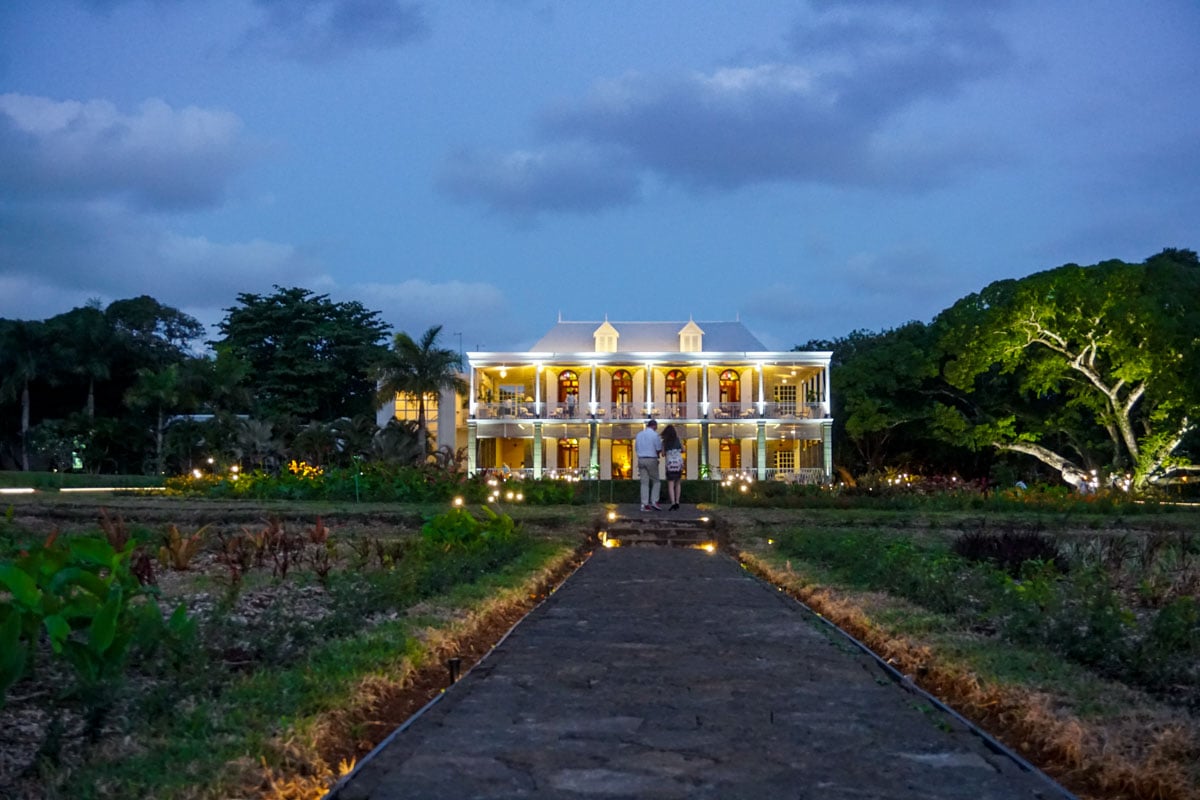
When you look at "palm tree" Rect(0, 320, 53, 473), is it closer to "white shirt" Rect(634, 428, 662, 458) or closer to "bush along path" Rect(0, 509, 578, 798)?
"white shirt" Rect(634, 428, 662, 458)

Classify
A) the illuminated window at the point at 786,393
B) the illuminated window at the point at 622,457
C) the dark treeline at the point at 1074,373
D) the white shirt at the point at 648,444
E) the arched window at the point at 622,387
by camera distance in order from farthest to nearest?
1. the illuminated window at the point at 786,393
2. the illuminated window at the point at 622,457
3. the arched window at the point at 622,387
4. the dark treeline at the point at 1074,373
5. the white shirt at the point at 648,444

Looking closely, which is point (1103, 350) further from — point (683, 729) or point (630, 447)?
point (683, 729)

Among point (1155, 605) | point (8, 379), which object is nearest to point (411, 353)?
point (8, 379)

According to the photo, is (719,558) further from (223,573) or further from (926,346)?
(926,346)

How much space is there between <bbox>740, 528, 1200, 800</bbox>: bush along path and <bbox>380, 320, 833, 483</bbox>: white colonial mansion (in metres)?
27.6

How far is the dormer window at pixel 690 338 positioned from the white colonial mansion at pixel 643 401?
37mm

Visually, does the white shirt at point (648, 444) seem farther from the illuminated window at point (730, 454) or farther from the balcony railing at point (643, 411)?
the illuminated window at point (730, 454)

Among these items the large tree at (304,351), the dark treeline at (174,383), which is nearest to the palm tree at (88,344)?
the dark treeline at (174,383)

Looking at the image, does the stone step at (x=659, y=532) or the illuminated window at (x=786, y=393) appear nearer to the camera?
the stone step at (x=659, y=532)

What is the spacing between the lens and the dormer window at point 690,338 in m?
40.6

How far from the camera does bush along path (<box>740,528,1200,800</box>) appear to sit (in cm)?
402

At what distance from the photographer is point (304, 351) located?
51031mm

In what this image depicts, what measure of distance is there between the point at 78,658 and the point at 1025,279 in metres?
30.2

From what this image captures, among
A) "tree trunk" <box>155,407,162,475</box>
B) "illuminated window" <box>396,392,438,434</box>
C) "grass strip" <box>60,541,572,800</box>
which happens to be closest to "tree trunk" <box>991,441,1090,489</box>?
"illuminated window" <box>396,392,438,434</box>
